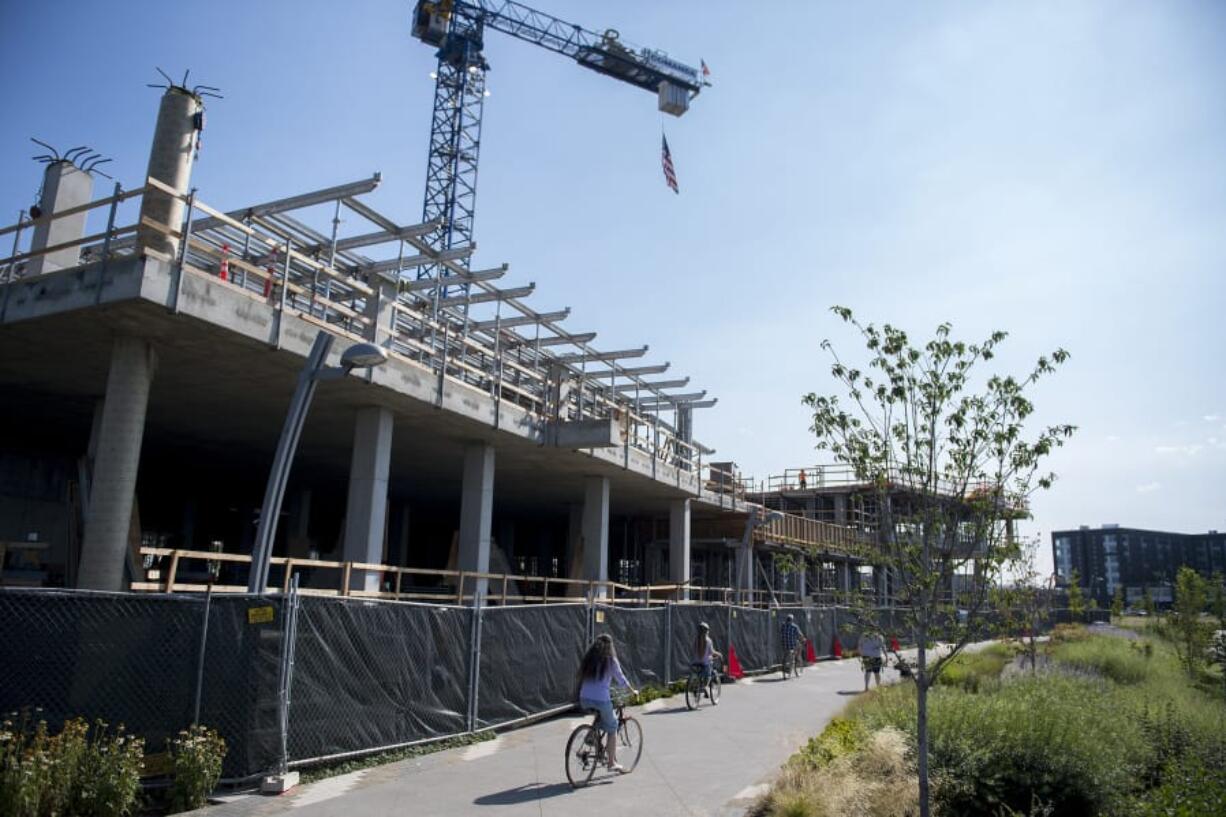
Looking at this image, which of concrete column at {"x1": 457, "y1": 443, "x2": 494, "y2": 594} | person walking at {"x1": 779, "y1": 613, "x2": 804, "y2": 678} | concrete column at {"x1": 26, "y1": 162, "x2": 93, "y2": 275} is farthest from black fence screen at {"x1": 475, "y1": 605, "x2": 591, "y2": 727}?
concrete column at {"x1": 26, "y1": 162, "x2": 93, "y2": 275}

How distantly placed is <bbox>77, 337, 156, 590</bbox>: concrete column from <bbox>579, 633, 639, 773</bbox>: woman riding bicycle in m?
7.27

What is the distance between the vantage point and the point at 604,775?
9883 millimetres

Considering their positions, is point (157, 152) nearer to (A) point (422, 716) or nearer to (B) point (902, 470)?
(A) point (422, 716)

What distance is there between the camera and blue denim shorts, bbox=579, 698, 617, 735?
949cm

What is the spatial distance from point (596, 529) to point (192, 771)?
18.1 metres

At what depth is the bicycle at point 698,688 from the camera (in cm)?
1589

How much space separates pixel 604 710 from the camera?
9547 mm

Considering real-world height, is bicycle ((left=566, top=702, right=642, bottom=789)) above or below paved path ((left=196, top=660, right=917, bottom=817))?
above

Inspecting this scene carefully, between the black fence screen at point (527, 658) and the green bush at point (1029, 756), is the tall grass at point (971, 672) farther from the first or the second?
the black fence screen at point (527, 658)

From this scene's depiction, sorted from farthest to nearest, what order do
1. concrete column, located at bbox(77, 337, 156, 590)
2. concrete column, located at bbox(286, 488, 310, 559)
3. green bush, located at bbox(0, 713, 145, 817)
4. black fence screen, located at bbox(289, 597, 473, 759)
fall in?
concrete column, located at bbox(286, 488, 310, 559), concrete column, located at bbox(77, 337, 156, 590), black fence screen, located at bbox(289, 597, 473, 759), green bush, located at bbox(0, 713, 145, 817)

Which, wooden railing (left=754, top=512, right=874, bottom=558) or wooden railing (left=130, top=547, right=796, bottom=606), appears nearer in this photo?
wooden railing (left=130, top=547, right=796, bottom=606)

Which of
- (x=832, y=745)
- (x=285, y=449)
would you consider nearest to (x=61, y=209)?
(x=285, y=449)

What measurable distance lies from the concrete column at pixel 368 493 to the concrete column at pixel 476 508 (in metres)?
3.30

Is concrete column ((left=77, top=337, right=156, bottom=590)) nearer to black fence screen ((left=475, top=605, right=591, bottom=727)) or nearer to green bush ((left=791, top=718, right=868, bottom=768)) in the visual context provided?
black fence screen ((left=475, top=605, right=591, bottom=727))
